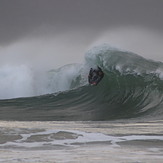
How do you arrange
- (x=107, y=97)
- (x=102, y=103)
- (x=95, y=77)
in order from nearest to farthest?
(x=102, y=103) < (x=107, y=97) < (x=95, y=77)

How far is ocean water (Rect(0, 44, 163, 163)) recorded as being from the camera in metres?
6.52

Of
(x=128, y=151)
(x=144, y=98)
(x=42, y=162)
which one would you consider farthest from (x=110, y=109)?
(x=42, y=162)

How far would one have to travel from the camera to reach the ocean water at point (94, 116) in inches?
257

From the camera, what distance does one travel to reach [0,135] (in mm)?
8547

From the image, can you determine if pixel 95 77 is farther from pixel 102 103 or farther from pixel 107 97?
pixel 102 103

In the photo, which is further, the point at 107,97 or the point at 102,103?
→ the point at 107,97

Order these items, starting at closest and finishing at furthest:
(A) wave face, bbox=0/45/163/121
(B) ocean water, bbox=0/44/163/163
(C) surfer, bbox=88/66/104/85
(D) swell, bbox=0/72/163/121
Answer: (B) ocean water, bbox=0/44/163/163, (D) swell, bbox=0/72/163/121, (A) wave face, bbox=0/45/163/121, (C) surfer, bbox=88/66/104/85

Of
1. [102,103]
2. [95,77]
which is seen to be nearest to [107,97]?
[102,103]

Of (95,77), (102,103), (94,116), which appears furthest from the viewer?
(95,77)

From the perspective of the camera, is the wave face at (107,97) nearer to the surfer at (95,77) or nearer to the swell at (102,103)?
the swell at (102,103)

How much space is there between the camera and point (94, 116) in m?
14.1

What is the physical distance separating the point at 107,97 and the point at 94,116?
171 inches

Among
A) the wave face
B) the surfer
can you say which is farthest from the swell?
the surfer

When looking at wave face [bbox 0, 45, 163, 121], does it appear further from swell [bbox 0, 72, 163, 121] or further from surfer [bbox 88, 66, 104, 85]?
surfer [bbox 88, 66, 104, 85]
